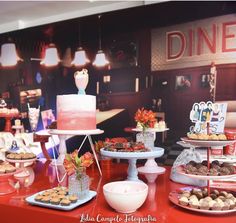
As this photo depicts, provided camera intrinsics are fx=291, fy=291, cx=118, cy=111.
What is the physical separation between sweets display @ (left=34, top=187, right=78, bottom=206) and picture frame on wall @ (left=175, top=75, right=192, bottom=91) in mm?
1345

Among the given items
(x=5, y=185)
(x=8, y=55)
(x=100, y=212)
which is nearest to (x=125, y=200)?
(x=100, y=212)

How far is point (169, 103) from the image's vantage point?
7.81 feet

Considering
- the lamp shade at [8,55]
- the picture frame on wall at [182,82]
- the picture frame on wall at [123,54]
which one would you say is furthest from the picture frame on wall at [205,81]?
the lamp shade at [8,55]

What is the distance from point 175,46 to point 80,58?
0.92 m

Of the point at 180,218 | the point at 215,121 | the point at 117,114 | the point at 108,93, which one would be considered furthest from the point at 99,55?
the point at 180,218

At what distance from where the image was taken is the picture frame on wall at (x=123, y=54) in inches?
97.6

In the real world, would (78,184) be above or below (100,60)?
below

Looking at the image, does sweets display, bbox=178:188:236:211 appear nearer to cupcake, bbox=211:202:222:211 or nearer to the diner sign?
cupcake, bbox=211:202:222:211

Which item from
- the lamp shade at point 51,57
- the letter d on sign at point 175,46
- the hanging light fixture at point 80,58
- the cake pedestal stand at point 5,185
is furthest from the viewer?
the lamp shade at point 51,57

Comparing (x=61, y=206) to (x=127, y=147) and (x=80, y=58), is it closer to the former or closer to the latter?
(x=127, y=147)

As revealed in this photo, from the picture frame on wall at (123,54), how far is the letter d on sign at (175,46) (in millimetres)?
290

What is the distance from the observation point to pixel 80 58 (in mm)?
2750

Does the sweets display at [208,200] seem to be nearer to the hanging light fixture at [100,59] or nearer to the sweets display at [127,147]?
the sweets display at [127,147]

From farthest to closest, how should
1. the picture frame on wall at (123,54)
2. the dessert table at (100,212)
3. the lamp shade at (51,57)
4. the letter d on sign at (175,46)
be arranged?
the lamp shade at (51,57)
the picture frame on wall at (123,54)
the letter d on sign at (175,46)
the dessert table at (100,212)
